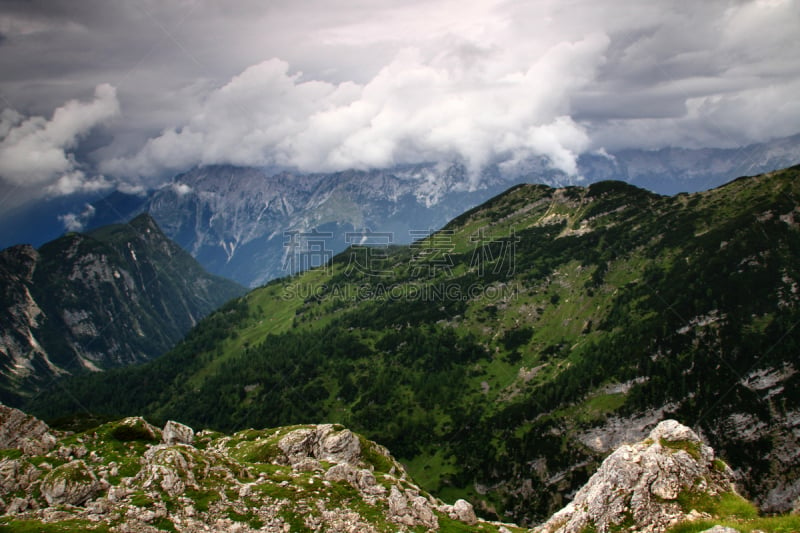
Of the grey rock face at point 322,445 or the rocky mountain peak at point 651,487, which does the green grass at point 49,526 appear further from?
the grey rock face at point 322,445

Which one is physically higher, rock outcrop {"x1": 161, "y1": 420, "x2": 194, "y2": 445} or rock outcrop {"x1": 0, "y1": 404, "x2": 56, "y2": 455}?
rock outcrop {"x1": 0, "y1": 404, "x2": 56, "y2": 455}

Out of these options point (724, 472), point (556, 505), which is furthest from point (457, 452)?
point (724, 472)

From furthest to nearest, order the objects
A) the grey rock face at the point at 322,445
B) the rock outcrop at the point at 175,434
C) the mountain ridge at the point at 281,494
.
→ the grey rock face at the point at 322,445
the rock outcrop at the point at 175,434
the mountain ridge at the point at 281,494

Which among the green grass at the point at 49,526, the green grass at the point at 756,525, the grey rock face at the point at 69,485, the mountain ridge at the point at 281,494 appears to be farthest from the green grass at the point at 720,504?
the grey rock face at the point at 69,485

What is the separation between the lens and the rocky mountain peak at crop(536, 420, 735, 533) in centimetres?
3184

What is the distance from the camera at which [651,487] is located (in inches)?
1310

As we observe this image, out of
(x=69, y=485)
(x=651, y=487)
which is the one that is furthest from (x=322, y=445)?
(x=651, y=487)

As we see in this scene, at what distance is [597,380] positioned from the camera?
18150 centimetres

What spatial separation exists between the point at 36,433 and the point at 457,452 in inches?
6107

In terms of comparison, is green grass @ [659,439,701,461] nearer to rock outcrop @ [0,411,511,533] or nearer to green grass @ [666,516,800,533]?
green grass @ [666,516,800,533]

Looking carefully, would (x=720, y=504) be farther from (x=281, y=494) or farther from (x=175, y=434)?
(x=175, y=434)

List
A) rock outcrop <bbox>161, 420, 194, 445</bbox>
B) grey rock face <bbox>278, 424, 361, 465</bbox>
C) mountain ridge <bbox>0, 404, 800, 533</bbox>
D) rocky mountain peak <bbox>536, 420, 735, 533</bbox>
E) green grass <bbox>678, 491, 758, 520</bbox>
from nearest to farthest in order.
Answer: green grass <bbox>678, 491, 758, 520</bbox>, rocky mountain peak <bbox>536, 420, 735, 533</bbox>, mountain ridge <bbox>0, 404, 800, 533</bbox>, rock outcrop <bbox>161, 420, 194, 445</bbox>, grey rock face <bbox>278, 424, 361, 465</bbox>

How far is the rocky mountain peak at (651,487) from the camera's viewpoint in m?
31.8

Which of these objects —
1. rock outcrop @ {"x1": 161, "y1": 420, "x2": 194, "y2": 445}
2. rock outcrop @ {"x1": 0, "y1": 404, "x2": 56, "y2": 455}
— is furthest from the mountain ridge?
rock outcrop @ {"x1": 161, "y1": 420, "x2": 194, "y2": 445}
